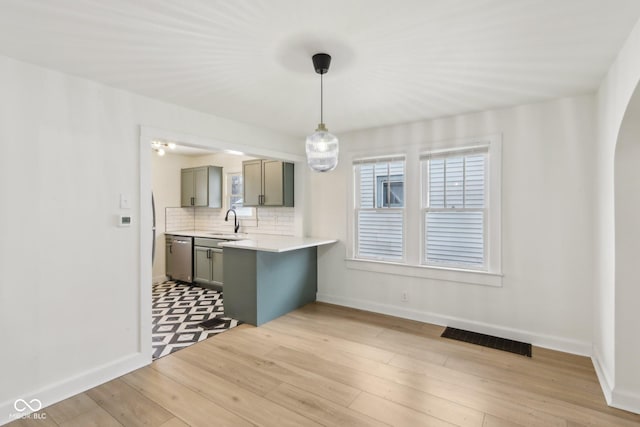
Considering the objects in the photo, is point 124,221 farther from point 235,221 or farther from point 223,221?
point 223,221

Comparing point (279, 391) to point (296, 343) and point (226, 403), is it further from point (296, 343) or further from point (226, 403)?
point (296, 343)

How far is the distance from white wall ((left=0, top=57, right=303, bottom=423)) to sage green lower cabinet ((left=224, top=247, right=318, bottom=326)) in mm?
1185

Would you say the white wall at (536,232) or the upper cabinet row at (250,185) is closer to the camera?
the white wall at (536,232)

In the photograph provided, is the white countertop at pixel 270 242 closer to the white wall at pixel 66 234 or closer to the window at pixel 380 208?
the window at pixel 380 208

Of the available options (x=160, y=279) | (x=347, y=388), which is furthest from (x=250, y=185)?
(x=347, y=388)

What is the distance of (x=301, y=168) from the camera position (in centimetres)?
474

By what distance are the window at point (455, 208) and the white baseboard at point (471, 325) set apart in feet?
2.05

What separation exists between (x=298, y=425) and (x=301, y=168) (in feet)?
11.2

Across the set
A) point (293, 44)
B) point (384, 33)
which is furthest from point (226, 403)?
point (384, 33)

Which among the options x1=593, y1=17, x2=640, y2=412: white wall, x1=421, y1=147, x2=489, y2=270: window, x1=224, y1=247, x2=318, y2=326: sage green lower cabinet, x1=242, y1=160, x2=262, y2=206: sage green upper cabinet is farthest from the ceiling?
x1=242, y1=160, x2=262, y2=206: sage green upper cabinet

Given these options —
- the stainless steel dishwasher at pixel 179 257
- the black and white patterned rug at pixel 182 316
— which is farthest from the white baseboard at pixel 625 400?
the stainless steel dishwasher at pixel 179 257

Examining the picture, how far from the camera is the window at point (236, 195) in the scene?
227 inches

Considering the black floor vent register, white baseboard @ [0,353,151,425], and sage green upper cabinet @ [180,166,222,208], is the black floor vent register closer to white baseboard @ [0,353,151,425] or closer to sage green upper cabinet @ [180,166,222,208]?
white baseboard @ [0,353,151,425]

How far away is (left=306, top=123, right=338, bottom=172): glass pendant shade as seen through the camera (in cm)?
229
